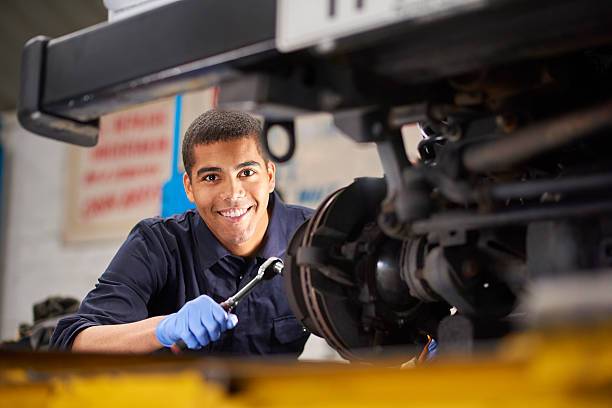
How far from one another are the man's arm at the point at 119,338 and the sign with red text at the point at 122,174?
10.5ft

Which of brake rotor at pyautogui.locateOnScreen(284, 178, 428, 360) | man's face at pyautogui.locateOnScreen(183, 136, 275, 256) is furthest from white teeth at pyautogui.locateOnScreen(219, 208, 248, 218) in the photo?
brake rotor at pyautogui.locateOnScreen(284, 178, 428, 360)

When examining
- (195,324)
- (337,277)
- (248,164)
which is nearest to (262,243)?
(248,164)

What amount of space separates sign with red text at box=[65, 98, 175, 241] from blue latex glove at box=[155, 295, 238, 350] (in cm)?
329

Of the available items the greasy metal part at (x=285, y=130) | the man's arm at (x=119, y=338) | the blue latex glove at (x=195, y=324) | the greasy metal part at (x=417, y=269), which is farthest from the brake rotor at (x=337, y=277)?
the man's arm at (x=119, y=338)

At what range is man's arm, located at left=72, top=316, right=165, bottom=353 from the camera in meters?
1.53

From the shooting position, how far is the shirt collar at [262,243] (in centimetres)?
186

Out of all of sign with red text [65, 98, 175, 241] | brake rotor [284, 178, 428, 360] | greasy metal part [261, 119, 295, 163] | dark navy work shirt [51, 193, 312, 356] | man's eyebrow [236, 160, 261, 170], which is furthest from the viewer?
sign with red text [65, 98, 175, 241]

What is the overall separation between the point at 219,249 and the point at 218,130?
37 centimetres

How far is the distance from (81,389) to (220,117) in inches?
52.7

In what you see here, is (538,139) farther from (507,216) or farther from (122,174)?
(122,174)

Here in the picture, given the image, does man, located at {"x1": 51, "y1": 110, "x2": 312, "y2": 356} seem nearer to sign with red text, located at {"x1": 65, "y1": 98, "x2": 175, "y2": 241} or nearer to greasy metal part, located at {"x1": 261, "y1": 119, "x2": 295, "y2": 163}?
greasy metal part, located at {"x1": 261, "y1": 119, "x2": 295, "y2": 163}

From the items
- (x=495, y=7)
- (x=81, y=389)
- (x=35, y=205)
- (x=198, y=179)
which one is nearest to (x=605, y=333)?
(x=495, y=7)

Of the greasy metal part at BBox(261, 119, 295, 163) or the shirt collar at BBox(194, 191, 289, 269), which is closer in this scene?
the greasy metal part at BBox(261, 119, 295, 163)

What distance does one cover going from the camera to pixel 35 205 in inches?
209
